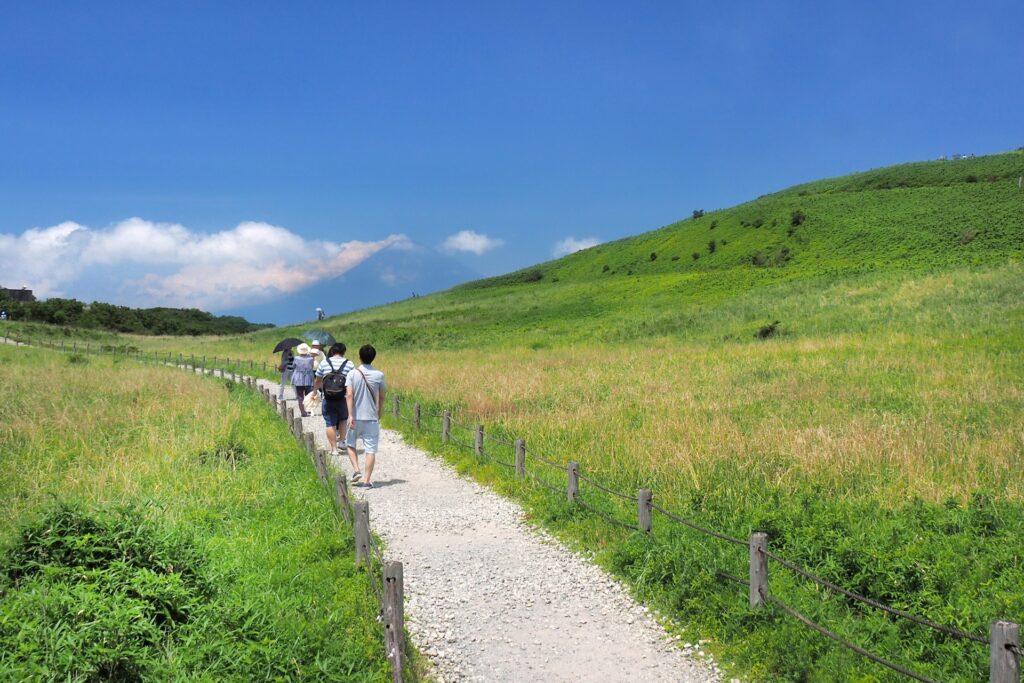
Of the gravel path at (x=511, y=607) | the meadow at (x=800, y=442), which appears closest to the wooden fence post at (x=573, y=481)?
the meadow at (x=800, y=442)

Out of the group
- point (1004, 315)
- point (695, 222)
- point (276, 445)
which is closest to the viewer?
point (276, 445)

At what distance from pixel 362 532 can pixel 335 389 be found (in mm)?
5536

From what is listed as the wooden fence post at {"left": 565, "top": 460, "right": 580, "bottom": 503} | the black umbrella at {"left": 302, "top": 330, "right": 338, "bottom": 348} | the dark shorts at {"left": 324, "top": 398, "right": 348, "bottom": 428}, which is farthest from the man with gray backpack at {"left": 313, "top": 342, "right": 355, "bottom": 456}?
the black umbrella at {"left": 302, "top": 330, "right": 338, "bottom": 348}

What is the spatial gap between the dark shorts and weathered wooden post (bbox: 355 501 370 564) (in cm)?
580

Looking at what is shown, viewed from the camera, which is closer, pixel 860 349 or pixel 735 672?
pixel 735 672

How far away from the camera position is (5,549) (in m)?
7.04

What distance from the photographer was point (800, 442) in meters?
12.1

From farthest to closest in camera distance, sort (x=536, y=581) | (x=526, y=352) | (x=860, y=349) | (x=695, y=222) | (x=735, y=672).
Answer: (x=695, y=222), (x=526, y=352), (x=860, y=349), (x=536, y=581), (x=735, y=672)

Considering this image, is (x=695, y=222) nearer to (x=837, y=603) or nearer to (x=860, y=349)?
(x=860, y=349)

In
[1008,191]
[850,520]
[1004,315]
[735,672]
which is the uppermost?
[1008,191]

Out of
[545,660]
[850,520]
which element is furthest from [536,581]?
[850,520]

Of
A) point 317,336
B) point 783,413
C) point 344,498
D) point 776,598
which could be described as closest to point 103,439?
point 344,498

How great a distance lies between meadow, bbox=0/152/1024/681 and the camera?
640 cm

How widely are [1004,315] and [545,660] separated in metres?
35.8
